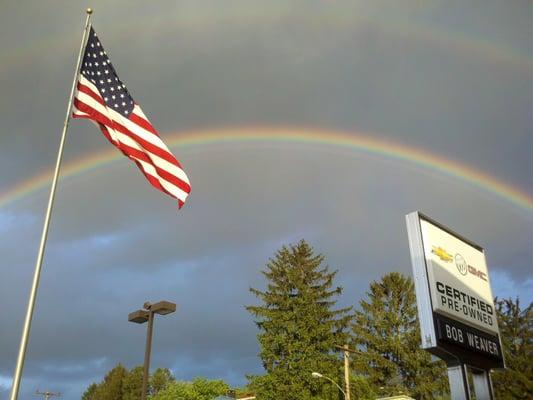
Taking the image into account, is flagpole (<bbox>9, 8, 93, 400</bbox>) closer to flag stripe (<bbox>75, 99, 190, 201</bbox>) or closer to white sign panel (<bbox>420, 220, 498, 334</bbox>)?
flag stripe (<bbox>75, 99, 190, 201</bbox>)

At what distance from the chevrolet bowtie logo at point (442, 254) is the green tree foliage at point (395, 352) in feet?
150

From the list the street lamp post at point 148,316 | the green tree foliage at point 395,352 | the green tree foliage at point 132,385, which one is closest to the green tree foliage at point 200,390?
the green tree foliage at point 395,352

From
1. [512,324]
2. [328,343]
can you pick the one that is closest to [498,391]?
[512,324]

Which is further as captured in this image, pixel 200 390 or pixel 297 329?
pixel 200 390

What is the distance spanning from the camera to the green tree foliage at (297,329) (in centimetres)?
4100

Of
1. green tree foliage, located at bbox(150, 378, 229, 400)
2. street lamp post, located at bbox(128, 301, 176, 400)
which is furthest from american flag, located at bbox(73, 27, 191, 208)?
green tree foliage, located at bbox(150, 378, 229, 400)

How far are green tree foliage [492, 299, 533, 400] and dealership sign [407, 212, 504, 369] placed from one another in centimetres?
3981

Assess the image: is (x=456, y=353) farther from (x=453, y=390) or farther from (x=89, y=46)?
(x=89, y=46)

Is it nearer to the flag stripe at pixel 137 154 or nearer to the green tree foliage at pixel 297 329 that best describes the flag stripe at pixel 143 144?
the flag stripe at pixel 137 154

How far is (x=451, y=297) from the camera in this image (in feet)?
29.4

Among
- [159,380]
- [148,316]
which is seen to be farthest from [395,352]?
[159,380]

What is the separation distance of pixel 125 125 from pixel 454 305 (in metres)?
7.50

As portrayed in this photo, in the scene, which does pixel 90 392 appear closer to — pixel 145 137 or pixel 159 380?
pixel 159 380

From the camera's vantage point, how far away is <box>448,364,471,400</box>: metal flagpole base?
8219 mm
